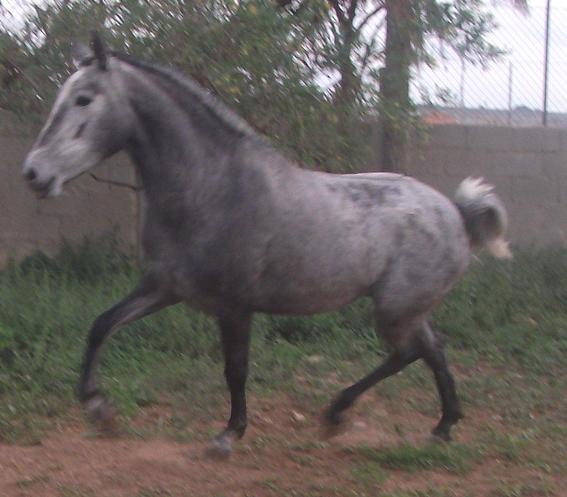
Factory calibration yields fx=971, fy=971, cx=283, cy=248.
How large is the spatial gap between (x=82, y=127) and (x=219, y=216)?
2.36 ft

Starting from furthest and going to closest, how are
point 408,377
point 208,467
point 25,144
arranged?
point 25,144 < point 408,377 < point 208,467

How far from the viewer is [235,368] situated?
15.3ft

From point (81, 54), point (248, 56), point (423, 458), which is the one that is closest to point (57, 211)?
point (248, 56)

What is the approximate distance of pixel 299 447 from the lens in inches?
199

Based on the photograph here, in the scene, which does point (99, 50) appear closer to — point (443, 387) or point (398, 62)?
point (443, 387)

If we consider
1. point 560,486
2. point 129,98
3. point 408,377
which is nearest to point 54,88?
point 129,98

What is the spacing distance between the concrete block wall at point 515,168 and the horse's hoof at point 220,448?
17.6ft

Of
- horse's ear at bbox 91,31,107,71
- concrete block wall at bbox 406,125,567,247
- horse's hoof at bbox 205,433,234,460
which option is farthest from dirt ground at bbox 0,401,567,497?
concrete block wall at bbox 406,125,567,247

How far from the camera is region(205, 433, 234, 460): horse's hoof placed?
15.5ft

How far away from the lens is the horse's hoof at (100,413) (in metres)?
4.50

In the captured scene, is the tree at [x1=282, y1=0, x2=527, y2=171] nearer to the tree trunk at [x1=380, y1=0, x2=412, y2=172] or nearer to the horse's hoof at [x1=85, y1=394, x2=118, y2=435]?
the tree trunk at [x1=380, y1=0, x2=412, y2=172]

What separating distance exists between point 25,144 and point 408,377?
13.4 ft

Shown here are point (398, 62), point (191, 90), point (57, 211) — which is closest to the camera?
point (191, 90)

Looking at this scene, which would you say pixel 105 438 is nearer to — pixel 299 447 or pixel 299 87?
pixel 299 447
